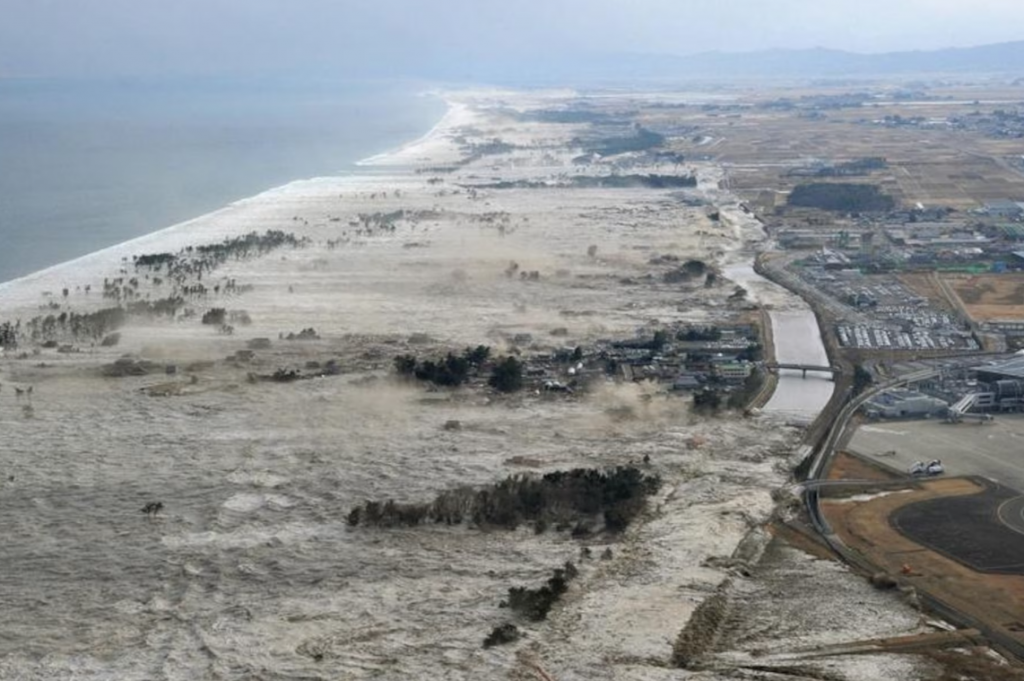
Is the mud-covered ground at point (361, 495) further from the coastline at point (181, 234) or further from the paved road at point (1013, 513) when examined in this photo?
the paved road at point (1013, 513)

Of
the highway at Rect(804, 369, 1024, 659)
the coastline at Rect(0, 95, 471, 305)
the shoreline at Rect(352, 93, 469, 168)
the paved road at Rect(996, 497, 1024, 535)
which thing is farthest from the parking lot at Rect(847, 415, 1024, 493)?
the shoreline at Rect(352, 93, 469, 168)

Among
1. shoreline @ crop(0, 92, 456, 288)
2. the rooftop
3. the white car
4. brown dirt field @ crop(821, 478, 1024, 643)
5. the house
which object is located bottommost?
brown dirt field @ crop(821, 478, 1024, 643)

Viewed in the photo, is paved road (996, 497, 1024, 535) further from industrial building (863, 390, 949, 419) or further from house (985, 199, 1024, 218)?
house (985, 199, 1024, 218)

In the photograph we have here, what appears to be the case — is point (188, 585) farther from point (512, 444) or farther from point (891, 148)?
point (891, 148)

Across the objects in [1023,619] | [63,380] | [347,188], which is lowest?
[1023,619]

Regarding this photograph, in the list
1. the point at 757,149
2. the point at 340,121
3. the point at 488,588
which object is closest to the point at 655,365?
the point at 488,588

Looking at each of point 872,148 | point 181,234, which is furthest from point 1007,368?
point 872,148

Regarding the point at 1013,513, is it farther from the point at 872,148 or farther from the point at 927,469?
the point at 872,148
